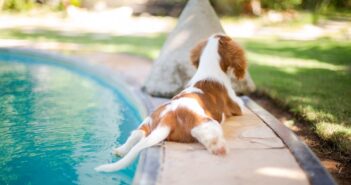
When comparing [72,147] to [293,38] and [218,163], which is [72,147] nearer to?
[218,163]

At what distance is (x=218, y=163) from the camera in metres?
3.38

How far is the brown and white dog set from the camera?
11.9ft

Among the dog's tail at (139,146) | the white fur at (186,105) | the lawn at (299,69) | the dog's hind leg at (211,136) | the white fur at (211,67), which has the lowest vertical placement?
the lawn at (299,69)

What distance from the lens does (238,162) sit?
3.40m

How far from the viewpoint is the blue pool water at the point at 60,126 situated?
4141 mm

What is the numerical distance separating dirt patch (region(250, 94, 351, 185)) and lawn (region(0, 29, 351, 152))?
0.06 m

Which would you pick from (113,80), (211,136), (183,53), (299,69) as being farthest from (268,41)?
(211,136)

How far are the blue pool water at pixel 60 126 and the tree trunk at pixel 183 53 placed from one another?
0.48 metres

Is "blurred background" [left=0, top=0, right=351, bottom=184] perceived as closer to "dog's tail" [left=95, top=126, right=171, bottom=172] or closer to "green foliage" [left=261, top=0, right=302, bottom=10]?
"green foliage" [left=261, top=0, right=302, bottom=10]

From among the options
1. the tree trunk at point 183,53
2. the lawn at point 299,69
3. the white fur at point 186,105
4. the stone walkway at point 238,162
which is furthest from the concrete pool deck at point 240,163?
the tree trunk at point 183,53

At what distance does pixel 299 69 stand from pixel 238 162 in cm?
505

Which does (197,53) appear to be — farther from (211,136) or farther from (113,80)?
(113,80)

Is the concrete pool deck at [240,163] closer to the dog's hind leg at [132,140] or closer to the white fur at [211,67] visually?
the dog's hind leg at [132,140]

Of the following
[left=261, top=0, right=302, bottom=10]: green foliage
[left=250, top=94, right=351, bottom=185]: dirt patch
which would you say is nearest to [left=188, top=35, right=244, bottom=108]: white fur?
[left=250, top=94, right=351, bottom=185]: dirt patch
